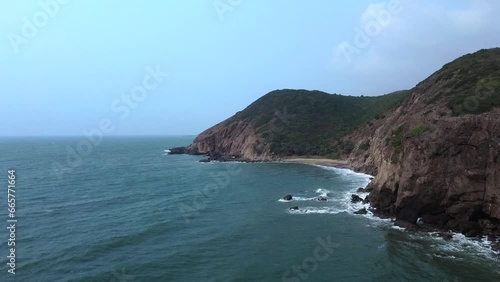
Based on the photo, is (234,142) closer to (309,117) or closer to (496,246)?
(309,117)

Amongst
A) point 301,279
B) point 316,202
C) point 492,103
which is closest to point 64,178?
point 316,202

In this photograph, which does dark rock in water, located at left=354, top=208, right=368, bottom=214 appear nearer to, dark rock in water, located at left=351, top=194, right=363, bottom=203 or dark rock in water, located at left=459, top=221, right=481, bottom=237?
dark rock in water, located at left=351, top=194, right=363, bottom=203

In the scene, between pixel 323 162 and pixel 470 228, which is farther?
pixel 323 162

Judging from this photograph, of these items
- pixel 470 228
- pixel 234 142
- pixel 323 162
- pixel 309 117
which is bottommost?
pixel 470 228

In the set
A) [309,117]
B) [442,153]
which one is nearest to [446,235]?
[442,153]

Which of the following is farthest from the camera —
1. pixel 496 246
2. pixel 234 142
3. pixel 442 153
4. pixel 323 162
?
pixel 234 142

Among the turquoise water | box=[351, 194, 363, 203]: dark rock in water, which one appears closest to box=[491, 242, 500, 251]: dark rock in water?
the turquoise water

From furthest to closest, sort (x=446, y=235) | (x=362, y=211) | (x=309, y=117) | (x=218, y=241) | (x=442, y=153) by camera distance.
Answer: (x=309, y=117) → (x=362, y=211) → (x=442, y=153) → (x=218, y=241) → (x=446, y=235)

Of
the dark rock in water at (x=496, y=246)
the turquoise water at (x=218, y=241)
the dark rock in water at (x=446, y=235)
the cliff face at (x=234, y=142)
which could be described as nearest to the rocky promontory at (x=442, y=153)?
the dark rock in water at (x=446, y=235)
